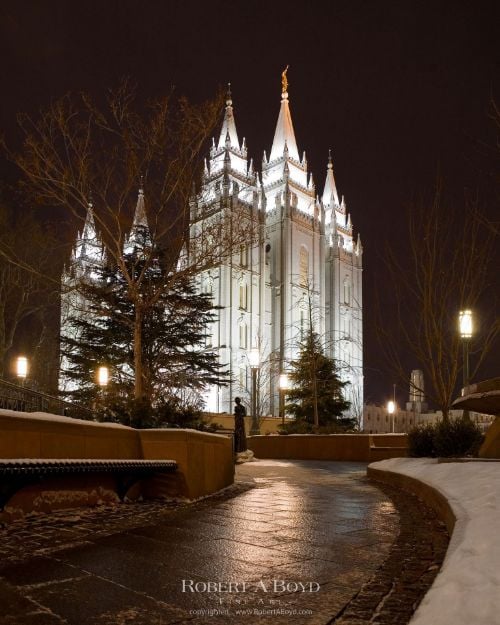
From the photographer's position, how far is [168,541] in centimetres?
524

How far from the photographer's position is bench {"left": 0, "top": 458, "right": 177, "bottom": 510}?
5.48 meters

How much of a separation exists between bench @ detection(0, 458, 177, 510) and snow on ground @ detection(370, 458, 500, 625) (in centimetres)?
351

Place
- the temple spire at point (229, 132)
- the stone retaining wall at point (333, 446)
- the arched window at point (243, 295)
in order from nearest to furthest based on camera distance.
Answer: the stone retaining wall at point (333, 446) < the arched window at point (243, 295) < the temple spire at point (229, 132)

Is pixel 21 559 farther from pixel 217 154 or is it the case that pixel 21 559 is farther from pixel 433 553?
pixel 217 154

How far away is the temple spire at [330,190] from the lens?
97.8 m

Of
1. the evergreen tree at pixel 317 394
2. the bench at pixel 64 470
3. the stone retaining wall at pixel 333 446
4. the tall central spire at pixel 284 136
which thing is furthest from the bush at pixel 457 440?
the tall central spire at pixel 284 136

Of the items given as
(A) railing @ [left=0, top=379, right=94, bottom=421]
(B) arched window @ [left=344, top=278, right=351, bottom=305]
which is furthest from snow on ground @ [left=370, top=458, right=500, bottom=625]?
(B) arched window @ [left=344, top=278, right=351, bottom=305]

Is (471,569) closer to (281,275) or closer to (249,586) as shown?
(249,586)

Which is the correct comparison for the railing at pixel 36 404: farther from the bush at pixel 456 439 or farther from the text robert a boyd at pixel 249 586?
the text robert a boyd at pixel 249 586

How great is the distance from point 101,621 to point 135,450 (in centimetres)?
540

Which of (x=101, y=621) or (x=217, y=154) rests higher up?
(x=217, y=154)

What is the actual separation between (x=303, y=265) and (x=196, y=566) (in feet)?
268

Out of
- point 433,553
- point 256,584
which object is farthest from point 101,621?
point 433,553

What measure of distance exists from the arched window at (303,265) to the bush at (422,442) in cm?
7118
